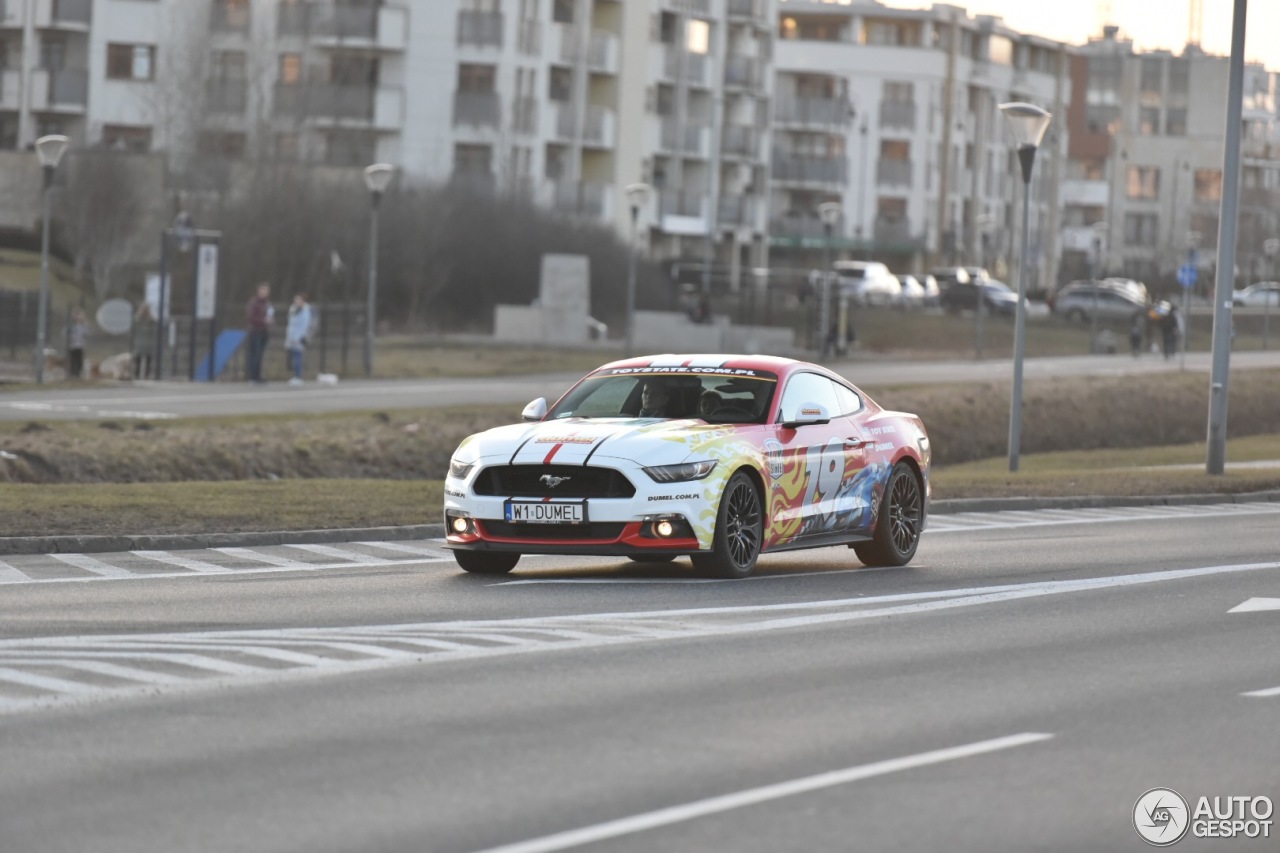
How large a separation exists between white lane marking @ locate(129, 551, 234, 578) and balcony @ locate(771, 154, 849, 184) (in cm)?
10236

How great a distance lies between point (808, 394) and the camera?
57.4ft

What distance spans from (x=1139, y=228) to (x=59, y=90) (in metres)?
92.4

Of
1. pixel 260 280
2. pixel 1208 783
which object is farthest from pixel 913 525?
pixel 260 280

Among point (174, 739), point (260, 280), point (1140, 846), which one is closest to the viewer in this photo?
point (1140, 846)

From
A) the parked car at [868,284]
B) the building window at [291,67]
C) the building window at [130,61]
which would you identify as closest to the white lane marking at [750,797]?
the building window at [291,67]

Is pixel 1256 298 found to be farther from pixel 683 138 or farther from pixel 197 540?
pixel 197 540

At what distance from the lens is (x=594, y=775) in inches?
339

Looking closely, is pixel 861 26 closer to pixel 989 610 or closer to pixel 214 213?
pixel 214 213

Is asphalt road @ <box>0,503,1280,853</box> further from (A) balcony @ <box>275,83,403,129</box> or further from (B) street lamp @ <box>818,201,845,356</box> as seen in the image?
(A) balcony @ <box>275,83,403,129</box>

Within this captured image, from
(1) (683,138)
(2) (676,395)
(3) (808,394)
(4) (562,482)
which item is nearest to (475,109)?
(1) (683,138)

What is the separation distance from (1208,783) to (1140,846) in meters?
1.23

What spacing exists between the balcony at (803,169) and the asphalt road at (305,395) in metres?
60.9

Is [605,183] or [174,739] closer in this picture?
[174,739]

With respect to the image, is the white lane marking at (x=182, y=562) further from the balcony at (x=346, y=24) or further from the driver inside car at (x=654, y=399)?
the balcony at (x=346, y=24)
